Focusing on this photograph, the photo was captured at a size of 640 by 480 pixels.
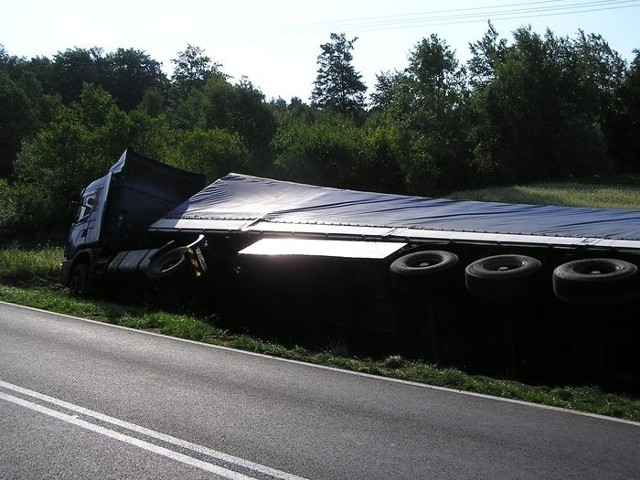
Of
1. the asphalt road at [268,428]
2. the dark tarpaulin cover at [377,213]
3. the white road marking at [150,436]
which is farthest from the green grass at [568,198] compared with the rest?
the white road marking at [150,436]

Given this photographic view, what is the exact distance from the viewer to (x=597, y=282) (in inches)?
311

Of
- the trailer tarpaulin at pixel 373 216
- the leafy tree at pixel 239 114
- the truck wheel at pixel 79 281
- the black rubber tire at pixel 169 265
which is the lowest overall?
the truck wheel at pixel 79 281

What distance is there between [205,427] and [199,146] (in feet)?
85.8

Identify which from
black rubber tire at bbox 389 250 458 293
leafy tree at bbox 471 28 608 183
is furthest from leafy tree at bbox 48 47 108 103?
black rubber tire at bbox 389 250 458 293

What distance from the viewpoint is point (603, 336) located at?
851 centimetres

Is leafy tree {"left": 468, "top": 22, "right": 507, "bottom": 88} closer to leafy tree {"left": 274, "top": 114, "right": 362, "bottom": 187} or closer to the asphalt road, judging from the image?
leafy tree {"left": 274, "top": 114, "right": 362, "bottom": 187}

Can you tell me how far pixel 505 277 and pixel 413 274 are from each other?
1.34 metres

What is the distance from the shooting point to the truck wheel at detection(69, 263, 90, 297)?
16281mm

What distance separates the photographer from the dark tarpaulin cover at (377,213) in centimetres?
992

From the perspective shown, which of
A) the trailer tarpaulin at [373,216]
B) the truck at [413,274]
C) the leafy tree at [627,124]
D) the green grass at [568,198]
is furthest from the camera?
the leafy tree at [627,124]

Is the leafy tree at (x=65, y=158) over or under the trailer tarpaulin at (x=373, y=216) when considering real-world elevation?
over

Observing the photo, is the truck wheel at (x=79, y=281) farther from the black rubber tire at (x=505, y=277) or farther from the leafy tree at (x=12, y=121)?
the leafy tree at (x=12, y=121)

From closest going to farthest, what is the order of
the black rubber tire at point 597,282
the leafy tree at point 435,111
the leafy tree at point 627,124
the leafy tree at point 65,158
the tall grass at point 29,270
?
1. the black rubber tire at point 597,282
2. the tall grass at point 29,270
3. the leafy tree at point 65,158
4. the leafy tree at point 435,111
5. the leafy tree at point 627,124

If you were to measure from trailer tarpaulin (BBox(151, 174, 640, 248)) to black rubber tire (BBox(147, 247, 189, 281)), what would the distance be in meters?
0.82
